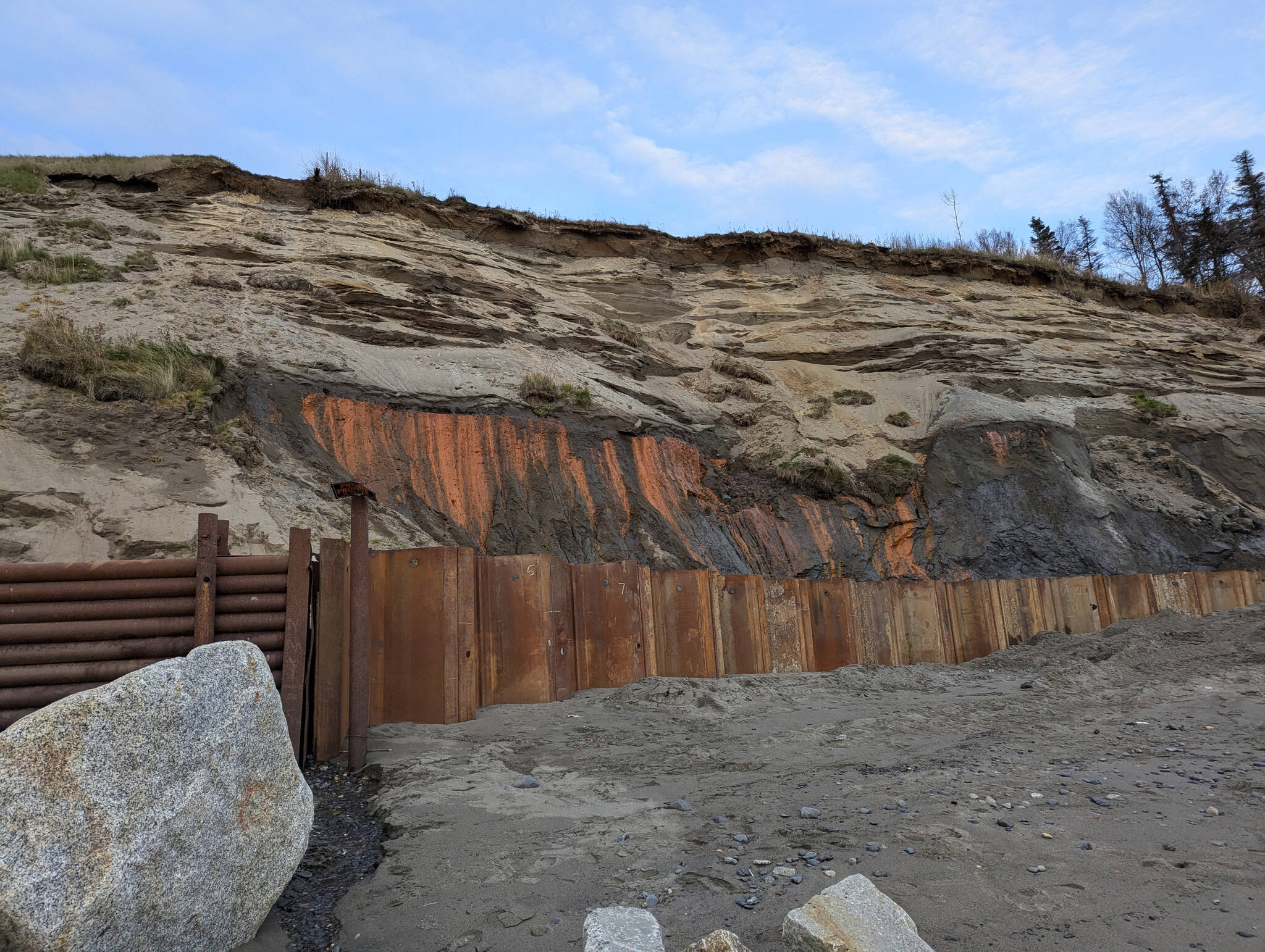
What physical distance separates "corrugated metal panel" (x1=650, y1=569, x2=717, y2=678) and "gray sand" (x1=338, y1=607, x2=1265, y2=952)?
2.91 ft

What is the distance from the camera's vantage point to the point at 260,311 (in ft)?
45.5

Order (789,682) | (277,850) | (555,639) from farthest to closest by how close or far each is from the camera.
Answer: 1. (789,682)
2. (555,639)
3. (277,850)

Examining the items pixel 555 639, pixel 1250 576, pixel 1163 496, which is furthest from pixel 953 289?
pixel 555 639

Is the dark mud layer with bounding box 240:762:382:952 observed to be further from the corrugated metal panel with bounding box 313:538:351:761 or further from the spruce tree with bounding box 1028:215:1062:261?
the spruce tree with bounding box 1028:215:1062:261

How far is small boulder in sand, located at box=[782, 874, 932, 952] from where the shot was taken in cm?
255

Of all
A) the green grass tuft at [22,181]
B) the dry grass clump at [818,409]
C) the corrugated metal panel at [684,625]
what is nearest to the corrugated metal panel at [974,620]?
the corrugated metal panel at [684,625]

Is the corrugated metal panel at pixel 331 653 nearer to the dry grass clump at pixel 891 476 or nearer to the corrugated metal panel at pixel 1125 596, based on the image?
the corrugated metal panel at pixel 1125 596

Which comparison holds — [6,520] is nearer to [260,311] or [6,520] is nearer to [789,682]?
[260,311]

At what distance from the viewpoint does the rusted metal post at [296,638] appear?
490 cm

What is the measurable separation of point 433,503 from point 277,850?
8728 millimetres

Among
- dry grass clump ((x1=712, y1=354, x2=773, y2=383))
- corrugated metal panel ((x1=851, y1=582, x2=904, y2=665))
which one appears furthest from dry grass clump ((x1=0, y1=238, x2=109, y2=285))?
corrugated metal panel ((x1=851, y1=582, x2=904, y2=665))

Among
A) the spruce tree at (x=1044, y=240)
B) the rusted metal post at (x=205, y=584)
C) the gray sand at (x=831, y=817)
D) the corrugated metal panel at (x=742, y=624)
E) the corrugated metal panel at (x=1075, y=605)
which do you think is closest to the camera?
the gray sand at (x=831, y=817)

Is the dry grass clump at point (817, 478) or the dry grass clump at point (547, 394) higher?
the dry grass clump at point (547, 394)

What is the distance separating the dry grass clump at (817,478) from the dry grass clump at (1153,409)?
9437mm
